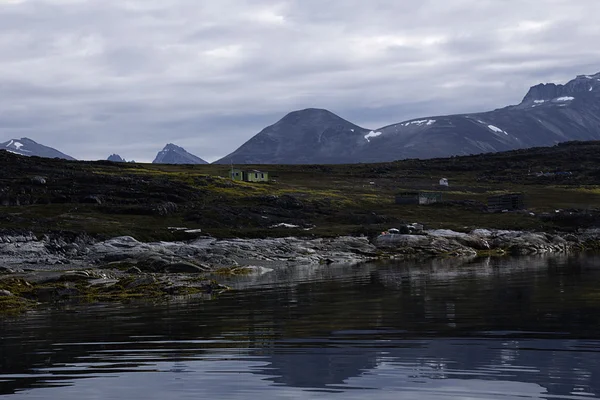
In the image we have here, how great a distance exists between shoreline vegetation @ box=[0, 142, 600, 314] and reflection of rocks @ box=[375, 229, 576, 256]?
0.85 ft

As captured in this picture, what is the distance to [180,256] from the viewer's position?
270 feet

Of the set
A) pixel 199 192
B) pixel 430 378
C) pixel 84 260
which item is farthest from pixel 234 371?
pixel 199 192

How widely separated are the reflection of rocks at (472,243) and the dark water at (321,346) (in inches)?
1887

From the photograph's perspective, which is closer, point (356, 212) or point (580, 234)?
point (580, 234)

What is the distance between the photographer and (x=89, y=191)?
423 ft

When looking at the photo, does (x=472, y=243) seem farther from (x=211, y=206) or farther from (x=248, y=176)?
(x=248, y=176)

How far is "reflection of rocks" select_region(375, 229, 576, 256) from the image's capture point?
326ft

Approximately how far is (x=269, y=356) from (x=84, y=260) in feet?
191

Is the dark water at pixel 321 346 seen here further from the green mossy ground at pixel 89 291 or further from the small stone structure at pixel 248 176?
the small stone structure at pixel 248 176

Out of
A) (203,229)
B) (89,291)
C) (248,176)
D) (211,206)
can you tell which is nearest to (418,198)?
(248,176)

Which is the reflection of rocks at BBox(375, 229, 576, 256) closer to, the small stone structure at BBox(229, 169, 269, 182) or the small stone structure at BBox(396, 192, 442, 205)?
the small stone structure at BBox(396, 192, 442, 205)

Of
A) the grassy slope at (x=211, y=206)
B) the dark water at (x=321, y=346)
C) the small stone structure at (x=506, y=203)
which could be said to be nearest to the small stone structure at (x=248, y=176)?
the grassy slope at (x=211, y=206)

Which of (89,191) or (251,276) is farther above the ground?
(89,191)

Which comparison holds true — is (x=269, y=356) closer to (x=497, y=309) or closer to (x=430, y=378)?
(x=430, y=378)
